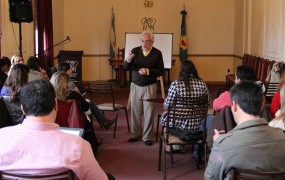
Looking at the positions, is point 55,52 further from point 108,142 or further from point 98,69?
point 108,142

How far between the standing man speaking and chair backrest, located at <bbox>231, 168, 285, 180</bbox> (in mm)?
3414

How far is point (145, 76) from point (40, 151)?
3611 mm

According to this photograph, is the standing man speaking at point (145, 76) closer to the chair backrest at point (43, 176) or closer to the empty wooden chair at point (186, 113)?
the empty wooden chair at point (186, 113)

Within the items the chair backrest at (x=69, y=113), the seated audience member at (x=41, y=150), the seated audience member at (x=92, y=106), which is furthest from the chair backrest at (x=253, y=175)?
the seated audience member at (x=92, y=106)

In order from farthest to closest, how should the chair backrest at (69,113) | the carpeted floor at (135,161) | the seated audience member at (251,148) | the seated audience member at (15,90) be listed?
the carpeted floor at (135,161) → the chair backrest at (69,113) → the seated audience member at (15,90) → the seated audience member at (251,148)

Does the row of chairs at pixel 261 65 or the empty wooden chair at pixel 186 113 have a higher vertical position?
the row of chairs at pixel 261 65

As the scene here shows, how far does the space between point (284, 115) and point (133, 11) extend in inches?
373

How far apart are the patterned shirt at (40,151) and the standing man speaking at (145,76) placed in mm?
3448

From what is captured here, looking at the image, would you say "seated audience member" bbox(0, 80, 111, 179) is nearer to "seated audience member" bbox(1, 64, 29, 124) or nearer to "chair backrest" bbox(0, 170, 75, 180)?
"chair backrest" bbox(0, 170, 75, 180)

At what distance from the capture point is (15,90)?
4445 mm

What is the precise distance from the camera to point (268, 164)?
7.58 ft

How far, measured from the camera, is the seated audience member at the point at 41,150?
2162 millimetres

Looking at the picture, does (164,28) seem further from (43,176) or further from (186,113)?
(43,176)

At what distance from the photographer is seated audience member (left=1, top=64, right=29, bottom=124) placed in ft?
14.4
